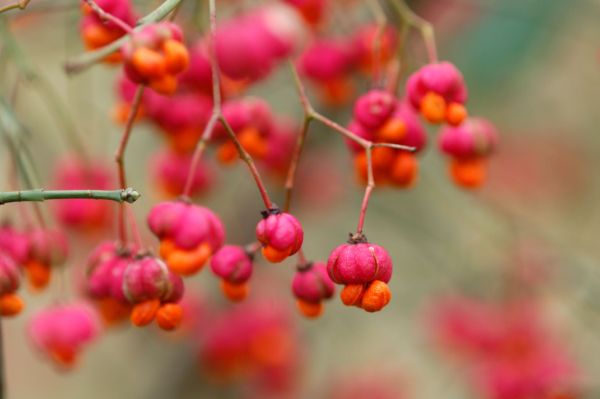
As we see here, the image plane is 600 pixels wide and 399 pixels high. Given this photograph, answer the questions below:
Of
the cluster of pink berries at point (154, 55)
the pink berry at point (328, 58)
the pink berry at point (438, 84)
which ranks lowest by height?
the cluster of pink berries at point (154, 55)

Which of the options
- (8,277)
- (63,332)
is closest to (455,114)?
(8,277)

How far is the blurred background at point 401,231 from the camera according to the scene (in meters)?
1.61

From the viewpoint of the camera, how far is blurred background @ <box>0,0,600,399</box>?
161cm

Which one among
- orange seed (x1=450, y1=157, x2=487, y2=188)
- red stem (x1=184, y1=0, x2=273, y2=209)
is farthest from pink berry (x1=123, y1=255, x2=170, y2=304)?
orange seed (x1=450, y1=157, x2=487, y2=188)

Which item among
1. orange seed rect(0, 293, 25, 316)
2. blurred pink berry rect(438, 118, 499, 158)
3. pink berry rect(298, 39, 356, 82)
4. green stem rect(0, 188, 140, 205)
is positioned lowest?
orange seed rect(0, 293, 25, 316)

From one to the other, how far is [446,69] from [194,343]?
1.42 meters

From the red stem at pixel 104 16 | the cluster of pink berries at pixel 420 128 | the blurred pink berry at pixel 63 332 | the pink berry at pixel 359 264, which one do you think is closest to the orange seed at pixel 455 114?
the cluster of pink berries at pixel 420 128

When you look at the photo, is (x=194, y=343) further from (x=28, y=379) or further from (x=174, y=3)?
(x=28, y=379)

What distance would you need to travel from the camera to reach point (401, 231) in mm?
2521

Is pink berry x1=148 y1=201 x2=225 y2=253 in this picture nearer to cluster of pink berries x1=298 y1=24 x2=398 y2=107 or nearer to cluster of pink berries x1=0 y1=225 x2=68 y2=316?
cluster of pink berries x1=0 y1=225 x2=68 y2=316

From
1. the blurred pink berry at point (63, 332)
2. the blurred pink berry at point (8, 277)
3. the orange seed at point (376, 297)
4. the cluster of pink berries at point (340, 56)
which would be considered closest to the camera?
the orange seed at point (376, 297)

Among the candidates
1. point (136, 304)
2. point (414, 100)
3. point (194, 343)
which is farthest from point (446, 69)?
point (194, 343)

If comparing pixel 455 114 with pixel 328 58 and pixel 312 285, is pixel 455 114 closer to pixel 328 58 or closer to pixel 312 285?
pixel 312 285

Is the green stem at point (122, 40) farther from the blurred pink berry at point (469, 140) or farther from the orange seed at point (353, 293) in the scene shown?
the blurred pink berry at point (469, 140)
